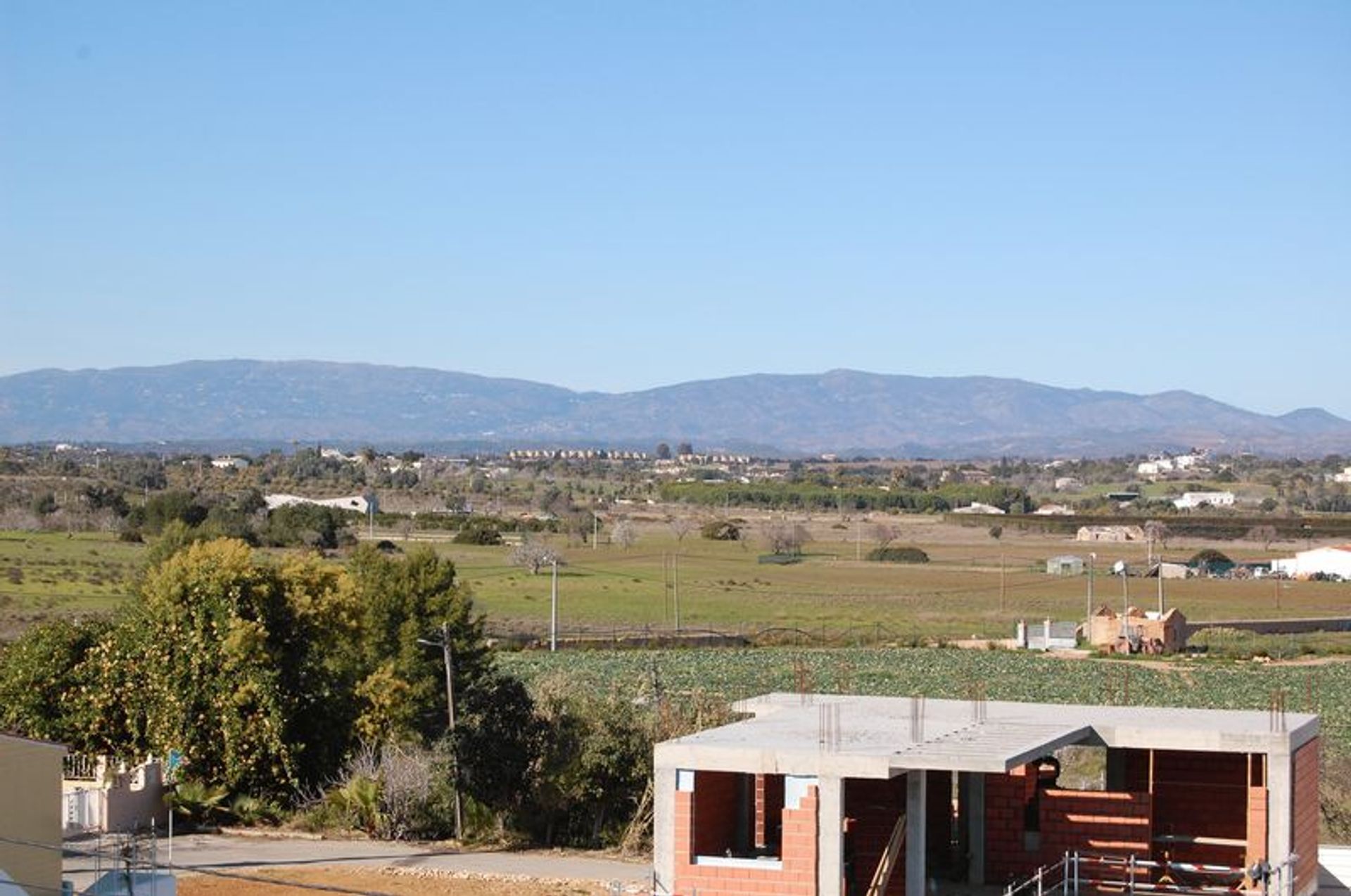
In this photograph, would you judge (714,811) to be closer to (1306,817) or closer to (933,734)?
(933,734)

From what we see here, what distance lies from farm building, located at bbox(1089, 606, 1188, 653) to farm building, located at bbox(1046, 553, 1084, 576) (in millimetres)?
37886

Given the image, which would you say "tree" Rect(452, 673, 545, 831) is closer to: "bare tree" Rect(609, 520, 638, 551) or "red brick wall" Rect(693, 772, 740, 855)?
"red brick wall" Rect(693, 772, 740, 855)

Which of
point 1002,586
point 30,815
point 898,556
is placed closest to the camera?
point 30,815

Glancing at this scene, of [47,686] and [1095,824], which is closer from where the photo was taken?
[1095,824]

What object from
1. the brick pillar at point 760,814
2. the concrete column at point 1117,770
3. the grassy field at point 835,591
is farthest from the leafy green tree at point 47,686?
the grassy field at point 835,591

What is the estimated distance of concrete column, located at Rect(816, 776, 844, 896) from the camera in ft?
A: 67.3

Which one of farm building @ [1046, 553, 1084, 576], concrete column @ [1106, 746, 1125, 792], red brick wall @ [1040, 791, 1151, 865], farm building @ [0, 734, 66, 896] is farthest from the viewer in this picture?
farm building @ [1046, 553, 1084, 576]

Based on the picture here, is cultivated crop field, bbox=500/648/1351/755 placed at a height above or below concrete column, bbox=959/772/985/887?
below

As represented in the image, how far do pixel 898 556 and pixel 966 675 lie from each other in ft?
224

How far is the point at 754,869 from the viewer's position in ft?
68.9

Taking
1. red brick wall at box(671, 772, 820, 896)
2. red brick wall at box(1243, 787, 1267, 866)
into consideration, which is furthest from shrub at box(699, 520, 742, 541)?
red brick wall at box(671, 772, 820, 896)

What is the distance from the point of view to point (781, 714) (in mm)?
25594

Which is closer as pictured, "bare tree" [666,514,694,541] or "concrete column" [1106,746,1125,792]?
"concrete column" [1106,746,1125,792]

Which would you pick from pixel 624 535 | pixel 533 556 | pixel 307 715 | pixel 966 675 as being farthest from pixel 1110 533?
pixel 307 715
